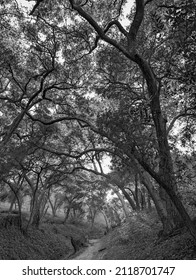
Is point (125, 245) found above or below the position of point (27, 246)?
above

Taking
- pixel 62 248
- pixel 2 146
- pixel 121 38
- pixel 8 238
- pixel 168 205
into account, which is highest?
pixel 121 38

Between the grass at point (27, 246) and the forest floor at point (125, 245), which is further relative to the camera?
the grass at point (27, 246)

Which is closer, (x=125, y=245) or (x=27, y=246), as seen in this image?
(x=125, y=245)

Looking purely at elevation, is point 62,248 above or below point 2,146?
below

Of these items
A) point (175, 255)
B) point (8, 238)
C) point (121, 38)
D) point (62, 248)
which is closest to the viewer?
point (175, 255)

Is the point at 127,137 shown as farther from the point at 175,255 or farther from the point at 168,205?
the point at 168,205

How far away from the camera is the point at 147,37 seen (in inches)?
386

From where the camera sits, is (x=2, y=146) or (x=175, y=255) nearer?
(x=175, y=255)

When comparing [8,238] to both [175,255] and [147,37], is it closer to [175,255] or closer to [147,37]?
[175,255]

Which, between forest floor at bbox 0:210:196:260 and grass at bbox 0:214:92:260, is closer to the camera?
forest floor at bbox 0:210:196:260
